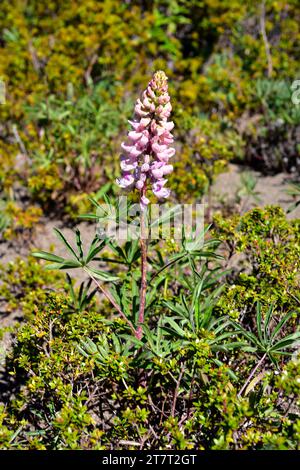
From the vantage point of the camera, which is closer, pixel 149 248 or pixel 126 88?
pixel 149 248

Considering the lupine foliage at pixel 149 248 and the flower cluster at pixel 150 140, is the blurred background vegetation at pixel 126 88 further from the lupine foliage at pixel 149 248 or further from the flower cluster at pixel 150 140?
the flower cluster at pixel 150 140

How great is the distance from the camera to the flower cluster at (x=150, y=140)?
2.49 metres

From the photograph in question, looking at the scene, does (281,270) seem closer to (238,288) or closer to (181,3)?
(238,288)

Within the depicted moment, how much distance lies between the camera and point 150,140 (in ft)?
8.38

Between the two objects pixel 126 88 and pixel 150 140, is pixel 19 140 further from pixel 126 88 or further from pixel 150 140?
pixel 150 140

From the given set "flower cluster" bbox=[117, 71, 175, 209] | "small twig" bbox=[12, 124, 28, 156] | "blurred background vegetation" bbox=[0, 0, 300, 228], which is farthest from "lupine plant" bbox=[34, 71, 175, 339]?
"small twig" bbox=[12, 124, 28, 156]

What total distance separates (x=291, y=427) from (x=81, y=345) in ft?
3.79

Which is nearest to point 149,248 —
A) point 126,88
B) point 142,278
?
point 142,278

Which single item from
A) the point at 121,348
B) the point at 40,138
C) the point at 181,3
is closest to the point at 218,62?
the point at 181,3

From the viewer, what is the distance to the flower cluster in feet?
8.18

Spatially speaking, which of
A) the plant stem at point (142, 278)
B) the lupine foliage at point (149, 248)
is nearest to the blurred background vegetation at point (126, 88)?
the lupine foliage at point (149, 248)

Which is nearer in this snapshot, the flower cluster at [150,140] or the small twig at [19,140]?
the flower cluster at [150,140]

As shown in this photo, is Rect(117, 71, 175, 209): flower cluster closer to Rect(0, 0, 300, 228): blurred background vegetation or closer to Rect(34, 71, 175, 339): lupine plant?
Rect(34, 71, 175, 339): lupine plant
